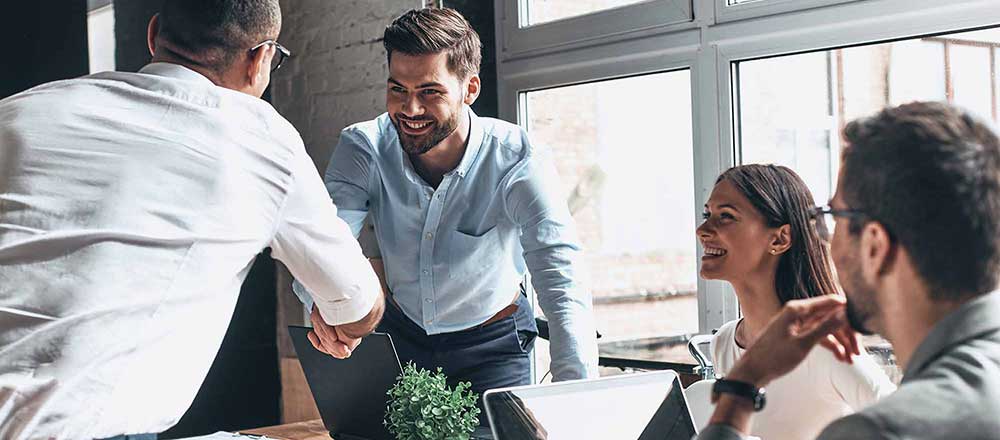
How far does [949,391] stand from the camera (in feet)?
3.43

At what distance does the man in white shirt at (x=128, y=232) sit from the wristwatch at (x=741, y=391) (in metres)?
0.82

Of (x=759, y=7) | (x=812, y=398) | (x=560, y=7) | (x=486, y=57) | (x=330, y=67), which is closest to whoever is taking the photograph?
(x=812, y=398)

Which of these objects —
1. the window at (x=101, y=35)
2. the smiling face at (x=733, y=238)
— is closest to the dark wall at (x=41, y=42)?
the window at (x=101, y=35)

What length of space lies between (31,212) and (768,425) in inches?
51.0

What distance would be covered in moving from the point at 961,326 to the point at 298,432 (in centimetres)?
175

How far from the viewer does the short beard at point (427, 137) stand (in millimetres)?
2777

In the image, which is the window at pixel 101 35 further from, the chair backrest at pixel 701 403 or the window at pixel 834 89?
the chair backrest at pixel 701 403

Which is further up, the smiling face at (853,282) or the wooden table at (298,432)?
the smiling face at (853,282)

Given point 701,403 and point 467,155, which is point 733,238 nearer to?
point 701,403

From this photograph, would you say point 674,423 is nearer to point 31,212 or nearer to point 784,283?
point 784,283

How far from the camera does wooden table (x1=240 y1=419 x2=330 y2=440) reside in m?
2.46

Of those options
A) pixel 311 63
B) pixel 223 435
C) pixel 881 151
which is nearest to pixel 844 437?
pixel 881 151

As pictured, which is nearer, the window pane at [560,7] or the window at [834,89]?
the window at [834,89]

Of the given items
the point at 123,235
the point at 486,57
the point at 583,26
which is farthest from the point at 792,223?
the point at 486,57
